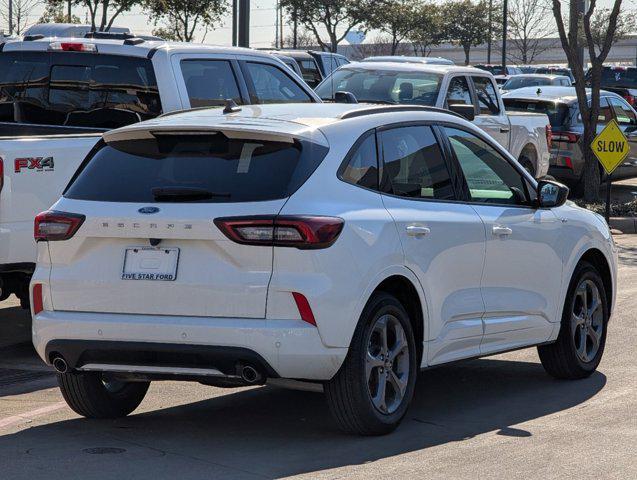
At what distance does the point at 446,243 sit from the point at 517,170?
1.24m

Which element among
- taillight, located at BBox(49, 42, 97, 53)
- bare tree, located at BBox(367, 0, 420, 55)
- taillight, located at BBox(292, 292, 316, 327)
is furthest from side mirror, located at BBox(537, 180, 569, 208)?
bare tree, located at BBox(367, 0, 420, 55)

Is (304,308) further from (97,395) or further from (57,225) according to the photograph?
(97,395)

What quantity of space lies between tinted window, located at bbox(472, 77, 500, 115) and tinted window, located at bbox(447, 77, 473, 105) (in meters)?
0.27

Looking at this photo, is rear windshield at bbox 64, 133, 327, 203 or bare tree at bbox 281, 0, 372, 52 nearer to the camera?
Result: rear windshield at bbox 64, 133, 327, 203

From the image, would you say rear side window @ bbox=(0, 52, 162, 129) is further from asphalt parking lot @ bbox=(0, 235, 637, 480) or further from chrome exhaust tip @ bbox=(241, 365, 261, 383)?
chrome exhaust tip @ bbox=(241, 365, 261, 383)

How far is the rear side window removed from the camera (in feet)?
34.8

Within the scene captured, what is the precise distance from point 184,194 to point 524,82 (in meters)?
36.2

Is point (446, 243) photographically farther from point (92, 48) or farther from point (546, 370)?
point (92, 48)

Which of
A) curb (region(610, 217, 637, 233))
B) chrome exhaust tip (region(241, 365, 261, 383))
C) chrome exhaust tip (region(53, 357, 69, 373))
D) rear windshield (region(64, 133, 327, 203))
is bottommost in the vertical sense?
curb (region(610, 217, 637, 233))

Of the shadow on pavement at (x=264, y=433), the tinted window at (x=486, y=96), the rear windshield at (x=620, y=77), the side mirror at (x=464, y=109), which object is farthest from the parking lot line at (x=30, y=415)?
the rear windshield at (x=620, y=77)

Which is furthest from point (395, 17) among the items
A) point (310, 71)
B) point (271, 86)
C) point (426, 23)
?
point (271, 86)

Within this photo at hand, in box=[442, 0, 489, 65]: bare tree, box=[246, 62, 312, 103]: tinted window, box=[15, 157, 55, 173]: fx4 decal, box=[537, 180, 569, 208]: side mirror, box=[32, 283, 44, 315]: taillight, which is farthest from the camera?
box=[442, 0, 489, 65]: bare tree

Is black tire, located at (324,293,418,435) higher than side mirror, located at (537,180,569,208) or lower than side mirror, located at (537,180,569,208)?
lower

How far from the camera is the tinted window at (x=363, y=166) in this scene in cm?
689
